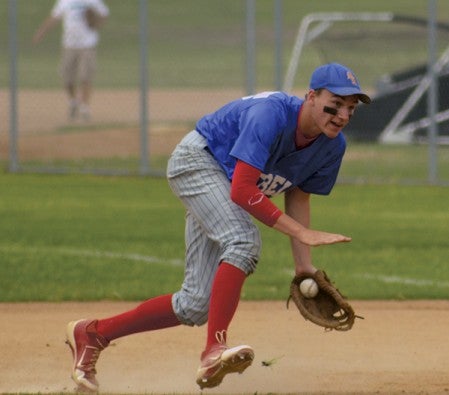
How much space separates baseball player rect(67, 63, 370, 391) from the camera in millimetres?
6438

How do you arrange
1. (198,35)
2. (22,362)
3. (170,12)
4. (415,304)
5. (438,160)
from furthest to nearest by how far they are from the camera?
(170,12), (198,35), (438,160), (415,304), (22,362)

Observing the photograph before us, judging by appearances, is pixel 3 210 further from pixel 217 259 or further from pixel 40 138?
pixel 217 259

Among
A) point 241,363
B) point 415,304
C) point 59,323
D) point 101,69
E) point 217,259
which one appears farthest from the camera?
point 101,69

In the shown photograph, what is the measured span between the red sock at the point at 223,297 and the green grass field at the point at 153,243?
346 centimetres

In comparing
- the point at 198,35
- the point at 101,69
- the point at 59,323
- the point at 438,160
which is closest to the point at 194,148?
the point at 59,323

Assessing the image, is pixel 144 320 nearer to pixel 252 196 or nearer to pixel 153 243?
pixel 252 196

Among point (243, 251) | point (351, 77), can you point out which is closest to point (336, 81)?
point (351, 77)

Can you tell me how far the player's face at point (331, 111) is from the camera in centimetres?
648

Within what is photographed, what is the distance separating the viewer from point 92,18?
19.7 metres

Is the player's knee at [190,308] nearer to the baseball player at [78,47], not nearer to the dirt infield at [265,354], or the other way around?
the dirt infield at [265,354]

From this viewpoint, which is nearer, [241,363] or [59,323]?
[241,363]

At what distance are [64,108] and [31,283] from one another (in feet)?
39.1

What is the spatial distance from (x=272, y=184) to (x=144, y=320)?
0.91 metres

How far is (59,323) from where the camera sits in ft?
29.3
